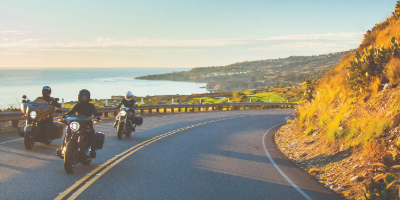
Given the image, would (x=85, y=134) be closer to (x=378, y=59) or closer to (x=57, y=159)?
(x=57, y=159)

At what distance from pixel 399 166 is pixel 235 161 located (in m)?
4.39

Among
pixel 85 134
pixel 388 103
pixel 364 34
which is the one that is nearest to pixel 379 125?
pixel 388 103

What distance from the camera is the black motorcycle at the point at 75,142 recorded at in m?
7.31

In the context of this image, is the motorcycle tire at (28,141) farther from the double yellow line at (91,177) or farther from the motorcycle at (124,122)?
the motorcycle at (124,122)

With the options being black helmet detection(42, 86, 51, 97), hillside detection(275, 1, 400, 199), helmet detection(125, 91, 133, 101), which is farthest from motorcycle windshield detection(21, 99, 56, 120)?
hillside detection(275, 1, 400, 199)

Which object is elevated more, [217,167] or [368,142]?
[368,142]

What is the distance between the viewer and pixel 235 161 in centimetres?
972

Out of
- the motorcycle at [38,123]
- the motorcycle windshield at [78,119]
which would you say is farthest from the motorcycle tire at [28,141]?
the motorcycle windshield at [78,119]

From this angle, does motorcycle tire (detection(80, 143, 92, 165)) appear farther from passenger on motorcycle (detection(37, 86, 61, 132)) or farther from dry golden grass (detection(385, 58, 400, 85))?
dry golden grass (detection(385, 58, 400, 85))

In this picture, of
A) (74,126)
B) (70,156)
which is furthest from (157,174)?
(74,126)

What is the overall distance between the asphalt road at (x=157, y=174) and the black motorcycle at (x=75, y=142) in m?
0.27

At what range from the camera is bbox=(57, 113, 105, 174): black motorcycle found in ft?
24.0

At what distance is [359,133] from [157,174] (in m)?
6.02

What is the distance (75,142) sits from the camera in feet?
24.7
